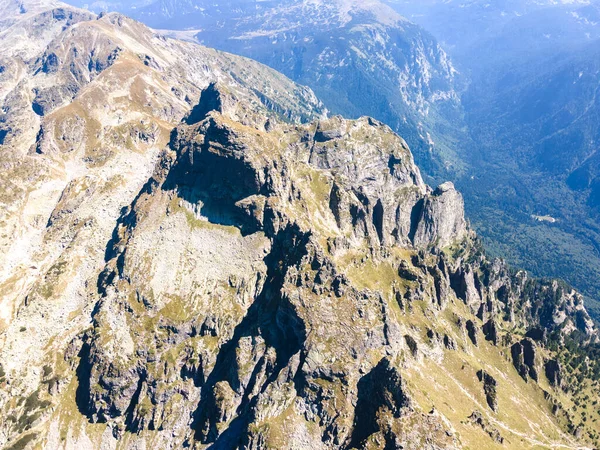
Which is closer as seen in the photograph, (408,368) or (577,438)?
(408,368)

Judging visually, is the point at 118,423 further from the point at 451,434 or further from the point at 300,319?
the point at 451,434

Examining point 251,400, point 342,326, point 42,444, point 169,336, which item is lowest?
point 42,444

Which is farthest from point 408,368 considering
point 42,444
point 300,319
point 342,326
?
point 42,444

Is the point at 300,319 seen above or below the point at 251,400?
above

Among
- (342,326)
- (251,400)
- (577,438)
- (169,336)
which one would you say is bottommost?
(169,336)

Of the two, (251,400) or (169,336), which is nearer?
(251,400)

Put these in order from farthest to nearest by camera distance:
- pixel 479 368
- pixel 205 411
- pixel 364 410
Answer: pixel 479 368 < pixel 205 411 < pixel 364 410

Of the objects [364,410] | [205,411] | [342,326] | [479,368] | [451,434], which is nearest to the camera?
[451,434]

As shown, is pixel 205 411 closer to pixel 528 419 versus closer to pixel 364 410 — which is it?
pixel 364 410

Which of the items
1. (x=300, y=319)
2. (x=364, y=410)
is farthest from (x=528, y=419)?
(x=300, y=319)
